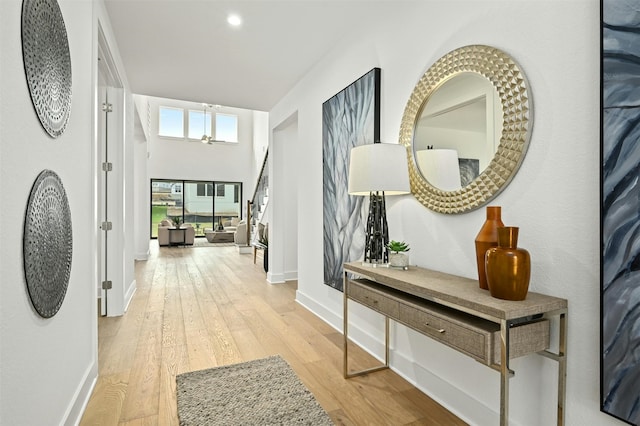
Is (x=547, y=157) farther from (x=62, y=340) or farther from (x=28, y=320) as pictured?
(x=62, y=340)

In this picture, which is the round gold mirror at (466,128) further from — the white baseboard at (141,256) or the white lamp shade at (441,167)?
the white baseboard at (141,256)

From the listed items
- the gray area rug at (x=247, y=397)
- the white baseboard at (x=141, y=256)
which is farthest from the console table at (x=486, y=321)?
the white baseboard at (x=141, y=256)

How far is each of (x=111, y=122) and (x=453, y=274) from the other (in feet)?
12.1

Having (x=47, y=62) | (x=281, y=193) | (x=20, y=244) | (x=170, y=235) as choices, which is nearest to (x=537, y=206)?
(x=20, y=244)

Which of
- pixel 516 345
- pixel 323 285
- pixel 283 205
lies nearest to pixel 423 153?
pixel 516 345

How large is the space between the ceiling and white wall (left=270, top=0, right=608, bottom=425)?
0.72 metres

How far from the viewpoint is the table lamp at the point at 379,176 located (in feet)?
6.58

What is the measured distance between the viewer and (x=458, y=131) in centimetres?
187

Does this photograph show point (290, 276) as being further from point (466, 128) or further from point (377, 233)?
point (466, 128)

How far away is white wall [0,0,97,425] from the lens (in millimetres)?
1039

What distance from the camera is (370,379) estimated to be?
7.27 feet

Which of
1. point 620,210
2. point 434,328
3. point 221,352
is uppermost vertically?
point 620,210

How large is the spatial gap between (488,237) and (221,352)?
209 centimetres

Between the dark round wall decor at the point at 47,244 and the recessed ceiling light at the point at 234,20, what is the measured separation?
6.21ft
